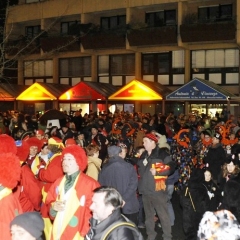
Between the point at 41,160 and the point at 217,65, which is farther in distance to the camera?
the point at 217,65

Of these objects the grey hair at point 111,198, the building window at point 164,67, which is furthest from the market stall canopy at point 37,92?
the grey hair at point 111,198

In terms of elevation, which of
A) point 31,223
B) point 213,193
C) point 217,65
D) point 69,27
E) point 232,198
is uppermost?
point 69,27

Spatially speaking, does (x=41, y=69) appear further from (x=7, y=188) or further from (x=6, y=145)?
(x=7, y=188)

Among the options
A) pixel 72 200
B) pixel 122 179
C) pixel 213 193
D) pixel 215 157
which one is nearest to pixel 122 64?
pixel 215 157

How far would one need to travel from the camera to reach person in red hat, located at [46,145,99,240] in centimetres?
527

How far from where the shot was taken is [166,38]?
28.1m

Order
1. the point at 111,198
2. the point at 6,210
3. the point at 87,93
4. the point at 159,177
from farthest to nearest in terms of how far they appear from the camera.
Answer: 1. the point at 87,93
2. the point at 159,177
3. the point at 6,210
4. the point at 111,198

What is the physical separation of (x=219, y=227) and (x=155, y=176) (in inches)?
180

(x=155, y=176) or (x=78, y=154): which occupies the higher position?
(x=78, y=154)

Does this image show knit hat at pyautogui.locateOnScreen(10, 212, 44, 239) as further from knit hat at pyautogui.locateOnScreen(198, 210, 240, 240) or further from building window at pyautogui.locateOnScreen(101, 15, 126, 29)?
building window at pyautogui.locateOnScreen(101, 15, 126, 29)

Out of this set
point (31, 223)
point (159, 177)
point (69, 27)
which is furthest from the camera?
point (69, 27)

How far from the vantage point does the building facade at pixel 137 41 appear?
27500mm

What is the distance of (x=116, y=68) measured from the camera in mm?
31922

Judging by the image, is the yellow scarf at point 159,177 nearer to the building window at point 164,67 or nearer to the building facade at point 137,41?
the building facade at point 137,41
